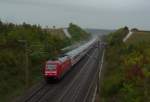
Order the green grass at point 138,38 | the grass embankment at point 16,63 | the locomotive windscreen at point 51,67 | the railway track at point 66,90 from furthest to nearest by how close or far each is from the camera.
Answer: the green grass at point 138,38, the locomotive windscreen at point 51,67, the grass embankment at point 16,63, the railway track at point 66,90

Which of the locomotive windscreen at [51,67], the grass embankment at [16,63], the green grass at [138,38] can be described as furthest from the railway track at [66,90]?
the green grass at [138,38]

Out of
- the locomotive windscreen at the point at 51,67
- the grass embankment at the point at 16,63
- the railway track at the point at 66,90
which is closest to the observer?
the railway track at the point at 66,90

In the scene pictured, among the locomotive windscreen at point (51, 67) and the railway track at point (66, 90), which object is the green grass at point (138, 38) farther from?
the locomotive windscreen at point (51, 67)

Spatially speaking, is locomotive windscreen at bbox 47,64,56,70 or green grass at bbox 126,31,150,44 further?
green grass at bbox 126,31,150,44

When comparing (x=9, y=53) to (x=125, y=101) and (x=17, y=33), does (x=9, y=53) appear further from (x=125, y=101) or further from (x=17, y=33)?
(x=125, y=101)

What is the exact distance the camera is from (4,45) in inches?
2405

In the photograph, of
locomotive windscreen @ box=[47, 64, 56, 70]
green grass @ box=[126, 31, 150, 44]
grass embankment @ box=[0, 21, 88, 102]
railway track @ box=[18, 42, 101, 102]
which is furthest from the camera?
green grass @ box=[126, 31, 150, 44]

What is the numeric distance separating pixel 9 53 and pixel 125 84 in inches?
916

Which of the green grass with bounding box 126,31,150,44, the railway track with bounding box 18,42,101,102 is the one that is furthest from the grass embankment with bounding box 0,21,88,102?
the green grass with bounding box 126,31,150,44

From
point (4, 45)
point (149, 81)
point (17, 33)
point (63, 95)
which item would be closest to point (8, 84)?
point (63, 95)

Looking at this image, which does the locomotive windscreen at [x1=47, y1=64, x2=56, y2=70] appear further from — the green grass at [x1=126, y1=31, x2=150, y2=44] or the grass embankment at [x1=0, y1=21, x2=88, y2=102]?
the green grass at [x1=126, y1=31, x2=150, y2=44]

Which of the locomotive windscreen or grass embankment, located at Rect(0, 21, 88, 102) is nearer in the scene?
grass embankment, located at Rect(0, 21, 88, 102)

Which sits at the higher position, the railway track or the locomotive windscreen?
the locomotive windscreen

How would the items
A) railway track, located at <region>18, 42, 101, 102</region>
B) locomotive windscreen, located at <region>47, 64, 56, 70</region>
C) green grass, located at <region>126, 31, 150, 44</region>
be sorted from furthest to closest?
green grass, located at <region>126, 31, 150, 44</region>, locomotive windscreen, located at <region>47, 64, 56, 70</region>, railway track, located at <region>18, 42, 101, 102</region>
